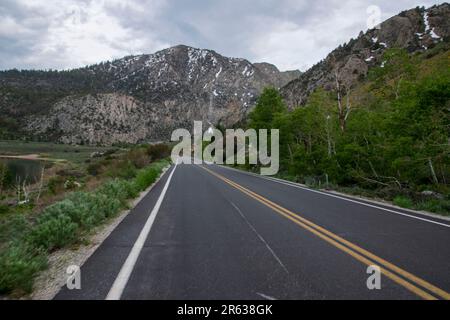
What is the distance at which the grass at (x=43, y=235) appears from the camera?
13.6 feet

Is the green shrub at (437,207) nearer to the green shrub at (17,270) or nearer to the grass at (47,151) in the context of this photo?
the green shrub at (17,270)

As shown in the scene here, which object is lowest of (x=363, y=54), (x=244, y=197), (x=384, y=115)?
(x=244, y=197)

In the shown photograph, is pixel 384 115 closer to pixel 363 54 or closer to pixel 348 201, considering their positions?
pixel 348 201

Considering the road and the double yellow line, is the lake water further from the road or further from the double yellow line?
the double yellow line

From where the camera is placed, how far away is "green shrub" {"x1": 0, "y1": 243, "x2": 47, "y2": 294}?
13.1ft

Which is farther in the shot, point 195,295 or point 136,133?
point 136,133

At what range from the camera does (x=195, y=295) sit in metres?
3.81

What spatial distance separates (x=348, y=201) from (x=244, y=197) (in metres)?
3.81

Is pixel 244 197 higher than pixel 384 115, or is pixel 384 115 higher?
pixel 384 115

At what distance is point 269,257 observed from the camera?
5.23m

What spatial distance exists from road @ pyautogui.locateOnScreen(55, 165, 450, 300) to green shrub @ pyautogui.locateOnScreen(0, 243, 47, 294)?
0.56m

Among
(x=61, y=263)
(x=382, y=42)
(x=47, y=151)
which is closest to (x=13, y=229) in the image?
(x=61, y=263)
